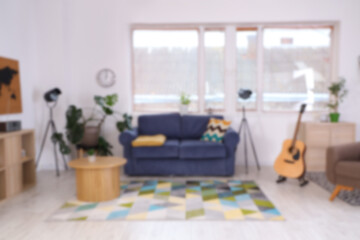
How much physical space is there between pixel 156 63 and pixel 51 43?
184cm

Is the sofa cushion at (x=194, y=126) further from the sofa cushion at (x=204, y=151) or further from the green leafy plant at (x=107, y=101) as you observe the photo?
the green leafy plant at (x=107, y=101)

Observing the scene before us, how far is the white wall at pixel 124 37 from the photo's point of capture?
5375mm

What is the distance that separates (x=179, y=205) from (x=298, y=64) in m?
3.59

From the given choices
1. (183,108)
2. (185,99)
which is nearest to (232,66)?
(185,99)

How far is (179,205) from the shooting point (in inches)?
138

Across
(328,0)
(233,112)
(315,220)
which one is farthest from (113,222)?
(328,0)

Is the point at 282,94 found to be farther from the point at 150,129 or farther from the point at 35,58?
the point at 35,58

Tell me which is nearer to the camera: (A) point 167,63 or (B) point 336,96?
(B) point 336,96

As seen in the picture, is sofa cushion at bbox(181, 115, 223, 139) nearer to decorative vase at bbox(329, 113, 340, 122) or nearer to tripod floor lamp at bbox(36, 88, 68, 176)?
decorative vase at bbox(329, 113, 340, 122)

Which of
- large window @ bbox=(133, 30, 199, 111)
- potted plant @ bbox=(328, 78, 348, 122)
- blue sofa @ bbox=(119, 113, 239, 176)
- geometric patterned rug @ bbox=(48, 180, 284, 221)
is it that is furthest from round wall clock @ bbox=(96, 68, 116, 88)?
potted plant @ bbox=(328, 78, 348, 122)

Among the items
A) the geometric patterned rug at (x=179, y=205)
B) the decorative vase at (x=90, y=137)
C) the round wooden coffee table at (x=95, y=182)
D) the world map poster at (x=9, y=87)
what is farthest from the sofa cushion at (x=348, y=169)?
the world map poster at (x=9, y=87)

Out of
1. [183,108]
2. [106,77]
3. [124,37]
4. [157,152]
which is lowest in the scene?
[157,152]

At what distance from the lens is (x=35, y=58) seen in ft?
17.6

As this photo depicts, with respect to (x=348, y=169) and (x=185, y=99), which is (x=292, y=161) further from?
(x=185, y=99)
